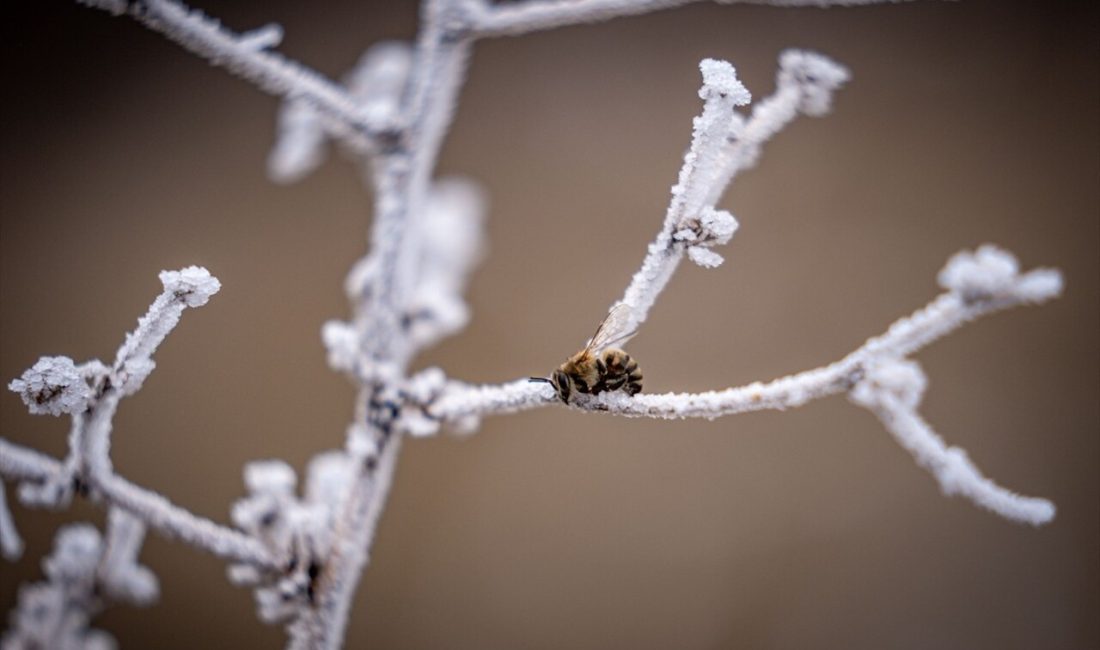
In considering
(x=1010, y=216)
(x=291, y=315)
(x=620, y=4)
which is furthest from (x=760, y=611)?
(x=620, y=4)

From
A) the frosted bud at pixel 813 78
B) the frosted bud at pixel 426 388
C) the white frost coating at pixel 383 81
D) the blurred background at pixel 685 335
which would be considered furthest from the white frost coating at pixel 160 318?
the blurred background at pixel 685 335

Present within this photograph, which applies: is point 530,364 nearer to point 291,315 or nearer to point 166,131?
point 291,315

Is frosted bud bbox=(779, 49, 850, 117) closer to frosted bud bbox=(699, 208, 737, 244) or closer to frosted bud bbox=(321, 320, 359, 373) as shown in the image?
frosted bud bbox=(699, 208, 737, 244)

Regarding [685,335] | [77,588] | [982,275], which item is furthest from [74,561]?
[685,335]

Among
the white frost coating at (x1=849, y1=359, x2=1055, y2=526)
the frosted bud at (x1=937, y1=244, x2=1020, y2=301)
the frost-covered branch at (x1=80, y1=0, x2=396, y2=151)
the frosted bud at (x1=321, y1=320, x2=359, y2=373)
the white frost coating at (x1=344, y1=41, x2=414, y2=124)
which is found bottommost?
the white frost coating at (x1=849, y1=359, x2=1055, y2=526)

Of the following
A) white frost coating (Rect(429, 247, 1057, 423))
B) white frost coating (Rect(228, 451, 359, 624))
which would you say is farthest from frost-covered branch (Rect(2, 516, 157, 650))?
white frost coating (Rect(429, 247, 1057, 423))

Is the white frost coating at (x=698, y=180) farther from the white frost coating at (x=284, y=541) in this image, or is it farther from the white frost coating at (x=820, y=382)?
the white frost coating at (x=284, y=541)
